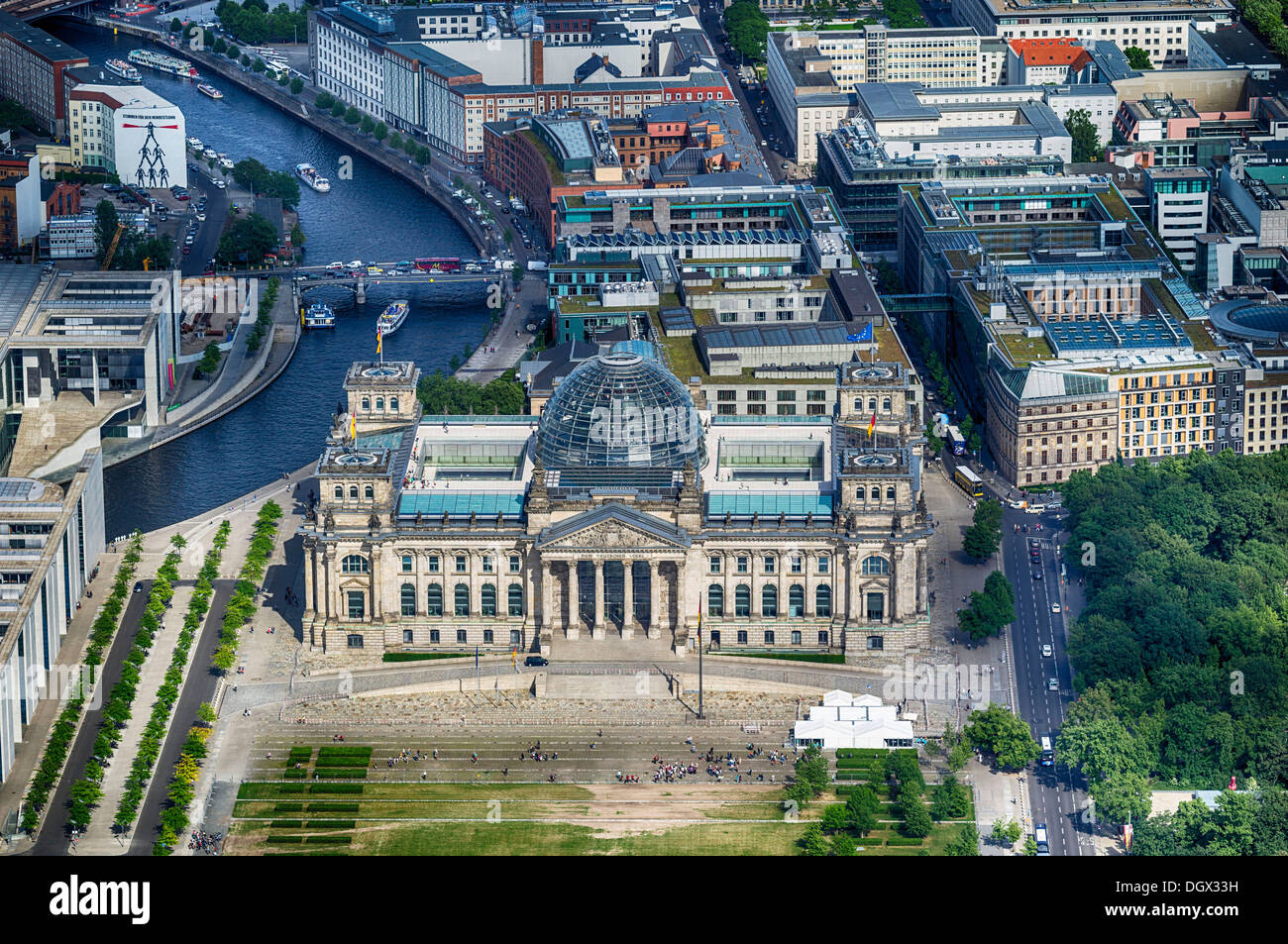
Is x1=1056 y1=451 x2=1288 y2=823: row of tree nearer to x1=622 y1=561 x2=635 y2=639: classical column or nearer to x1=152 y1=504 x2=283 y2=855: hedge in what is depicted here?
x1=622 y1=561 x2=635 y2=639: classical column

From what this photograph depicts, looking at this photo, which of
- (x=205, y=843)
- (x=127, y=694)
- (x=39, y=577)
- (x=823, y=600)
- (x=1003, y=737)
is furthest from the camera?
(x=823, y=600)

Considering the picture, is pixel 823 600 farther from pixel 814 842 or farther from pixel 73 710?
pixel 73 710

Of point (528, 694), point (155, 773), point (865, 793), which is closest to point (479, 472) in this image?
point (528, 694)

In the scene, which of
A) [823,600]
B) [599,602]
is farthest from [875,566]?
[599,602]

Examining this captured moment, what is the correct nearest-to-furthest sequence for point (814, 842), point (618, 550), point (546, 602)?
point (814, 842)
point (618, 550)
point (546, 602)
